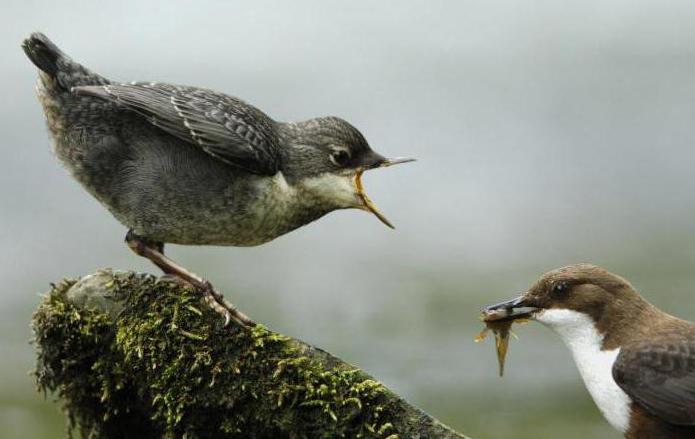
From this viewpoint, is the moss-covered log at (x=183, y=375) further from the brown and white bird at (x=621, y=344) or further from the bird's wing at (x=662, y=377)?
the bird's wing at (x=662, y=377)

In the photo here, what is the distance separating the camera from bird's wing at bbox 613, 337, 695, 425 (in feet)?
18.3

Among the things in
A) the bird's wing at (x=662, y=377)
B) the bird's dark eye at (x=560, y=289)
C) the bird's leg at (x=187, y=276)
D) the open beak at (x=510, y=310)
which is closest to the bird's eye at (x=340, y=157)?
the bird's leg at (x=187, y=276)

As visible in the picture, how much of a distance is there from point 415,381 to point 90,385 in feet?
19.9

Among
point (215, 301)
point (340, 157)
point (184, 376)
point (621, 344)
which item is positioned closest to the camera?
point (184, 376)

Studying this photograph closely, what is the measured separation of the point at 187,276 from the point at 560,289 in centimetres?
174

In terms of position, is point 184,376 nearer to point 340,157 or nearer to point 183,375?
point 183,375

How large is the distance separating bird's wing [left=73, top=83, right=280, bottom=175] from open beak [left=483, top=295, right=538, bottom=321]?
1251 mm

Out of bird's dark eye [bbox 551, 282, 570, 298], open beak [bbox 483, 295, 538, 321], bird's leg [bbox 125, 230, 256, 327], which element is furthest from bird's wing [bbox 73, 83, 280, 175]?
bird's dark eye [bbox 551, 282, 570, 298]

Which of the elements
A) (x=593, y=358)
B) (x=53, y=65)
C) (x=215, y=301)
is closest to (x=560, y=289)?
(x=593, y=358)

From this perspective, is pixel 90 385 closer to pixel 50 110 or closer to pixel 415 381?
pixel 50 110

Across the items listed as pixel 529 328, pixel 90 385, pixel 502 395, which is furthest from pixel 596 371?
pixel 529 328

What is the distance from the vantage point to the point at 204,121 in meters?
6.00

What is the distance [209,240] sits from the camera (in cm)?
602

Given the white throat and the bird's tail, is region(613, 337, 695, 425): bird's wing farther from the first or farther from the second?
the bird's tail
